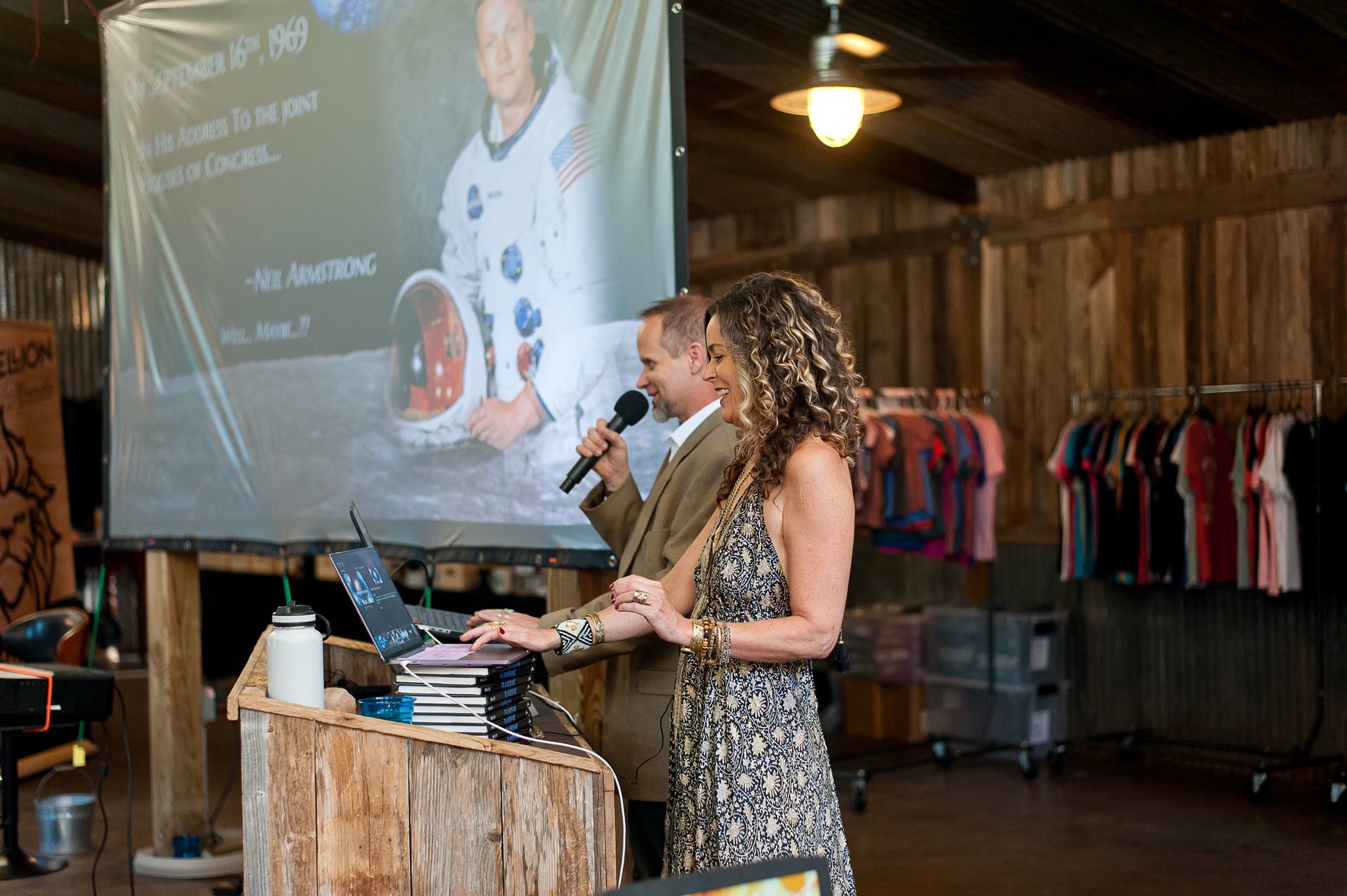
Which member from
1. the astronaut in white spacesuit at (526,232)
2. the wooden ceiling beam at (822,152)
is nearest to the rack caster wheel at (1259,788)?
the wooden ceiling beam at (822,152)

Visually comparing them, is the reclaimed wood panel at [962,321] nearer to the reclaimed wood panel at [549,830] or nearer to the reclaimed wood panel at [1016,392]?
the reclaimed wood panel at [1016,392]

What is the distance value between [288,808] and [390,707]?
207 mm

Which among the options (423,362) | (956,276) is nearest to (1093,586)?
(956,276)

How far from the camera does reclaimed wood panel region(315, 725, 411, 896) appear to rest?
2004 millimetres

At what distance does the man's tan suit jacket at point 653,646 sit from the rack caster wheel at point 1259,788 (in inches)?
161

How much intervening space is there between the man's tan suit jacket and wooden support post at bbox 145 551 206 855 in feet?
8.26

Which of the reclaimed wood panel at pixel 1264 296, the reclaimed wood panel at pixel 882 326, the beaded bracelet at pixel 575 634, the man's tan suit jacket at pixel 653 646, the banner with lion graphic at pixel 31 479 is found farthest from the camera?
the reclaimed wood panel at pixel 882 326

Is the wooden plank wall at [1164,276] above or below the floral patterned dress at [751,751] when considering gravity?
above

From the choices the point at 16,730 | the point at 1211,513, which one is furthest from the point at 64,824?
the point at 1211,513

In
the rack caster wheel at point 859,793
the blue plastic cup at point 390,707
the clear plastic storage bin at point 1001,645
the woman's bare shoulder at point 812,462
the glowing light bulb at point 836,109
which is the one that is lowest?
the rack caster wheel at point 859,793

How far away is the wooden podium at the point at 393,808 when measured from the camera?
1.92m

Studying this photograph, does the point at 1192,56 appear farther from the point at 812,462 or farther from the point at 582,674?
the point at 812,462

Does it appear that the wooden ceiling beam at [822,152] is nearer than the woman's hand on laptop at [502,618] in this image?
No

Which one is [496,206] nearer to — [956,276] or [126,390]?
[126,390]
